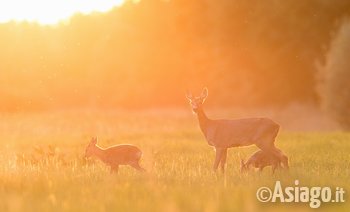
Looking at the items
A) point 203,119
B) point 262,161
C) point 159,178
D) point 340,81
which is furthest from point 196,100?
point 340,81

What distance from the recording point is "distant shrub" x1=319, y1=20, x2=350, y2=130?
40.6 m

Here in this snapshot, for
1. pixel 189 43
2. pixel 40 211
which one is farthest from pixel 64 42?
pixel 40 211

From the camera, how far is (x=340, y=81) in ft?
135

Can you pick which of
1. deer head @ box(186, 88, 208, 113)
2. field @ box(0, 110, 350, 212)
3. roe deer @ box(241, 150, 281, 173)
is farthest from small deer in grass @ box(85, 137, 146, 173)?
roe deer @ box(241, 150, 281, 173)

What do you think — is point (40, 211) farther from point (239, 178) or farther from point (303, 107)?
point (303, 107)

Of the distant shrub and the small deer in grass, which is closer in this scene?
the small deer in grass

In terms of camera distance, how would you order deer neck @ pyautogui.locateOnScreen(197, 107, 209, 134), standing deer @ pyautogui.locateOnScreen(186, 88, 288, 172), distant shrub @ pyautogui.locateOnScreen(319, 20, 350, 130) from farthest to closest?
distant shrub @ pyautogui.locateOnScreen(319, 20, 350, 130)
deer neck @ pyautogui.locateOnScreen(197, 107, 209, 134)
standing deer @ pyautogui.locateOnScreen(186, 88, 288, 172)

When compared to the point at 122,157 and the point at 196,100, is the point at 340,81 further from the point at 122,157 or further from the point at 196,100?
the point at 122,157

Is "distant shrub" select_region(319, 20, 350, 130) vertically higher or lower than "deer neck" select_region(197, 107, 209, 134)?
higher

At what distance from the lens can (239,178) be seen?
14.7 m

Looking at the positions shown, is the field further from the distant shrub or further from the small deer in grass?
the distant shrub

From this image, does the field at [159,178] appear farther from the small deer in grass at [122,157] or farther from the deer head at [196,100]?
the deer head at [196,100]

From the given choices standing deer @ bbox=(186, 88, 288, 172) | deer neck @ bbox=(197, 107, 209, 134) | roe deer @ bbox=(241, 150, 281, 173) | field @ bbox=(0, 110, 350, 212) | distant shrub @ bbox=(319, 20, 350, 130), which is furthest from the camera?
distant shrub @ bbox=(319, 20, 350, 130)

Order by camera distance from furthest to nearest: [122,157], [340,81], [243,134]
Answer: [340,81] < [243,134] < [122,157]
